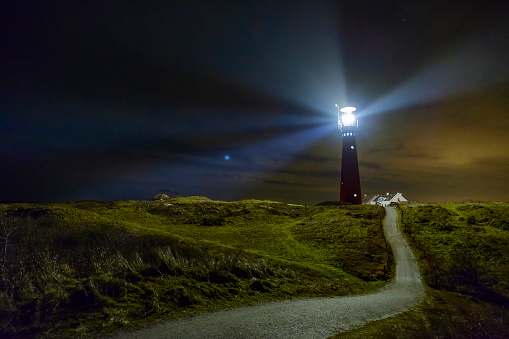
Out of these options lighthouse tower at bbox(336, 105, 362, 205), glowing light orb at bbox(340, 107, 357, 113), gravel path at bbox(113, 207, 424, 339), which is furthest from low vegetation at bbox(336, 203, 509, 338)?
glowing light orb at bbox(340, 107, 357, 113)

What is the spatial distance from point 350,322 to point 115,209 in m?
35.5

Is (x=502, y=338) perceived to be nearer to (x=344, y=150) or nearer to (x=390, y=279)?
(x=390, y=279)

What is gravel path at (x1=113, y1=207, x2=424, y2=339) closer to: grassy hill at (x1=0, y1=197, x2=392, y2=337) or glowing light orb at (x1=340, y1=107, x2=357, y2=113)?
grassy hill at (x1=0, y1=197, x2=392, y2=337)

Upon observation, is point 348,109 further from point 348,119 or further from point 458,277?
point 458,277

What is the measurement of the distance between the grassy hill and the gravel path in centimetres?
107

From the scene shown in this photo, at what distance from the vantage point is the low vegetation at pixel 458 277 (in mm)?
12406

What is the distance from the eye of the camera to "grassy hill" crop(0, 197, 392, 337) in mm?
12076

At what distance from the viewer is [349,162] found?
49469 mm

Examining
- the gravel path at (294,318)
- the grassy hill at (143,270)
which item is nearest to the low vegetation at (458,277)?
the gravel path at (294,318)

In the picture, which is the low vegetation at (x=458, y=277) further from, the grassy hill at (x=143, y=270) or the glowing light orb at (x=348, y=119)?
the glowing light orb at (x=348, y=119)

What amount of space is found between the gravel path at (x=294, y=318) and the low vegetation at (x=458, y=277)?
82 cm

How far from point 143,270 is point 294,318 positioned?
9.34 metres

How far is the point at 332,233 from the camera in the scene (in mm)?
31188

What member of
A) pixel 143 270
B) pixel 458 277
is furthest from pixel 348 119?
pixel 143 270
